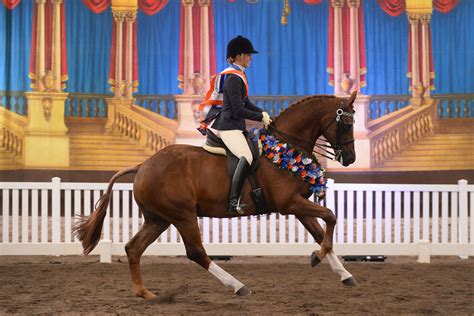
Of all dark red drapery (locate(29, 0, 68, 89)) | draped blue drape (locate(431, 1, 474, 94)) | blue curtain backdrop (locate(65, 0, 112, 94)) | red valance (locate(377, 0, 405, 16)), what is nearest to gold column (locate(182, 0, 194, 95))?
blue curtain backdrop (locate(65, 0, 112, 94))

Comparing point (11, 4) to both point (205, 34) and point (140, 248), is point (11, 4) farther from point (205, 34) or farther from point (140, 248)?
point (140, 248)

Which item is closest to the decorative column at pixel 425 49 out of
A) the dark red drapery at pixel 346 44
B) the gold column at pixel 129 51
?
the dark red drapery at pixel 346 44

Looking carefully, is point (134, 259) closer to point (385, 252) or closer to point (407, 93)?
point (385, 252)

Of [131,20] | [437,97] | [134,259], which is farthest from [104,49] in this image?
[134,259]

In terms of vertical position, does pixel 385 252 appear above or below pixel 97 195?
below

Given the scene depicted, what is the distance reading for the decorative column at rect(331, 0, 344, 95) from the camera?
12.6m

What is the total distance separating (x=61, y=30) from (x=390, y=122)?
535cm

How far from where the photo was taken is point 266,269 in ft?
26.4

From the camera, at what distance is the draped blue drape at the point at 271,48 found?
12.6 meters

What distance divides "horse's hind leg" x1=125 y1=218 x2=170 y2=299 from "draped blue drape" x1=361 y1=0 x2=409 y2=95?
22.5ft

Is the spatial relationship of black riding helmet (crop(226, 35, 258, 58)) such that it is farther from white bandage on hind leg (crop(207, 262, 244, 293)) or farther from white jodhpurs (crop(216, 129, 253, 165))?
white bandage on hind leg (crop(207, 262, 244, 293))

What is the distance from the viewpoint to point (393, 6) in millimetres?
12688

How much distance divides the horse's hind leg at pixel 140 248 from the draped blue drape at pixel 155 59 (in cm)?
634

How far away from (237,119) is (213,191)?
618mm
